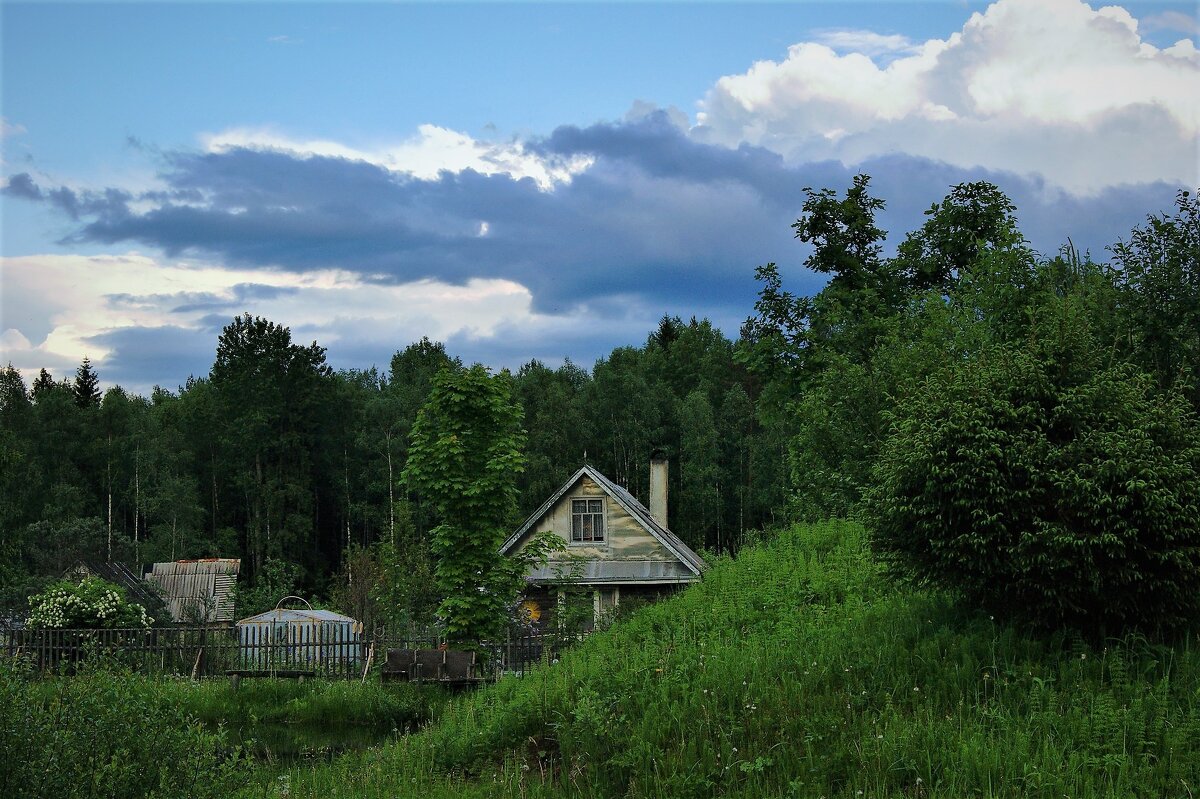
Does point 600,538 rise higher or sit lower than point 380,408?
lower

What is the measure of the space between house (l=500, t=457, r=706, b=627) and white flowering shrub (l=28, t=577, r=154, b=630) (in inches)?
499

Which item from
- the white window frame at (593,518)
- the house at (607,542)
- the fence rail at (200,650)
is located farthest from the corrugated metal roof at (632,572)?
the fence rail at (200,650)

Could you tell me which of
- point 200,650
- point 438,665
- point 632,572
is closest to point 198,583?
point 632,572

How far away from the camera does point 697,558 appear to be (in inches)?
1414

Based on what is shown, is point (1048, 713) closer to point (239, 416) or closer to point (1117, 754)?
point (1117, 754)

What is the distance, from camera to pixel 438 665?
1748 centimetres

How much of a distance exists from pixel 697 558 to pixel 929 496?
24.9m

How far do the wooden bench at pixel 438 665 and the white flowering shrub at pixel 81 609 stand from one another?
10.9 m

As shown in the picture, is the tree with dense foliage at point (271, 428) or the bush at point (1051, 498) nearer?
the bush at point (1051, 498)

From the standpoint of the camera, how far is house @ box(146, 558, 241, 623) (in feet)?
148

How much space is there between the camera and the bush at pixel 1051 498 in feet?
35.1

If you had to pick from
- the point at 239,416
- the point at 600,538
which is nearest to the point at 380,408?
the point at 239,416

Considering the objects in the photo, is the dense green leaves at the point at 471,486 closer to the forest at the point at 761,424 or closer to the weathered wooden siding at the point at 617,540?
the forest at the point at 761,424

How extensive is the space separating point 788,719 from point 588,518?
2609 centimetres
